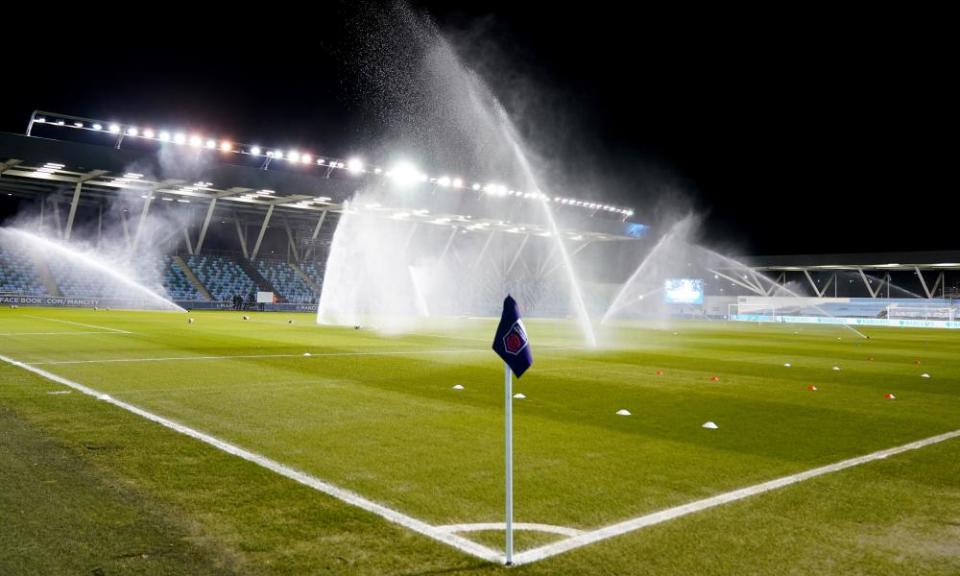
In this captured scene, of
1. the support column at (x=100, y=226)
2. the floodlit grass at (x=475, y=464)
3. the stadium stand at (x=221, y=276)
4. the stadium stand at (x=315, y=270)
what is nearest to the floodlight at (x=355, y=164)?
the stadium stand at (x=221, y=276)

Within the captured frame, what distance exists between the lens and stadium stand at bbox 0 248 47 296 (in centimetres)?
4539

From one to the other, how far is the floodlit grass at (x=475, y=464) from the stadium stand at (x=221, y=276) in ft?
137

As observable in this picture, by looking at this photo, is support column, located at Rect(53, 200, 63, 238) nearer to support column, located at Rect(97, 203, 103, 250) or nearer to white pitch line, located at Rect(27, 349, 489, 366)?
support column, located at Rect(97, 203, 103, 250)

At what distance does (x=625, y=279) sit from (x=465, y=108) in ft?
171

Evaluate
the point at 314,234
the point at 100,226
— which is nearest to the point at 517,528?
the point at 100,226

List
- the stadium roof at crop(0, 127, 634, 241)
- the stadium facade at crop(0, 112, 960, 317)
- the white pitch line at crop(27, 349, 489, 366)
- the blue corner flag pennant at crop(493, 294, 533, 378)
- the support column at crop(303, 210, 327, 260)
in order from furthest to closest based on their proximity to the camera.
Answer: the support column at crop(303, 210, 327, 260) → the stadium facade at crop(0, 112, 960, 317) → the stadium roof at crop(0, 127, 634, 241) → the white pitch line at crop(27, 349, 489, 366) → the blue corner flag pennant at crop(493, 294, 533, 378)

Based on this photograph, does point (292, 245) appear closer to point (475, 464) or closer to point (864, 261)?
point (864, 261)

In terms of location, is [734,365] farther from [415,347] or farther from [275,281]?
[275,281]

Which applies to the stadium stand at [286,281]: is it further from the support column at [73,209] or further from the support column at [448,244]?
the support column at [448,244]

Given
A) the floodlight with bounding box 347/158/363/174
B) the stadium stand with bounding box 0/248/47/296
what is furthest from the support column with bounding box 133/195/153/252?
the floodlight with bounding box 347/158/363/174

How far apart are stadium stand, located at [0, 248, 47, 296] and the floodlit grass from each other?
125ft

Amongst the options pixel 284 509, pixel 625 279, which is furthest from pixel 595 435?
pixel 625 279

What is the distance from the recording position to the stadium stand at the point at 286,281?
190ft

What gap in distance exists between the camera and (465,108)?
28.7m
